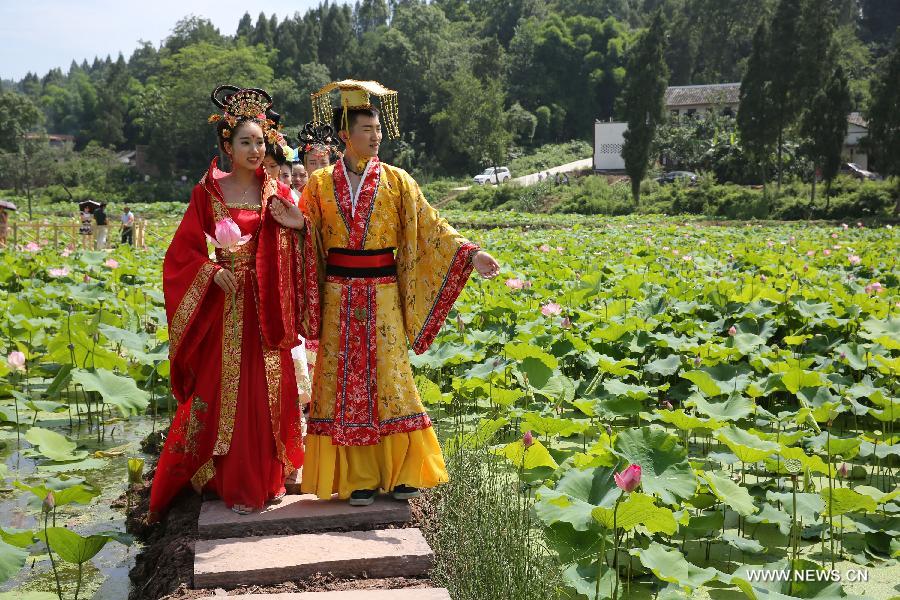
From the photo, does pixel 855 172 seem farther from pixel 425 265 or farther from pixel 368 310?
pixel 368 310

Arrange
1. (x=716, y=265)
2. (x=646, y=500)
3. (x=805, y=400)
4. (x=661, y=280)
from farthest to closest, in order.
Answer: (x=716, y=265)
(x=661, y=280)
(x=805, y=400)
(x=646, y=500)

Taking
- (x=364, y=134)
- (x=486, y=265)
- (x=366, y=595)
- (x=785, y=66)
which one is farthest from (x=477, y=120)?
(x=366, y=595)

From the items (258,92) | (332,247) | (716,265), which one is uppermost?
(258,92)

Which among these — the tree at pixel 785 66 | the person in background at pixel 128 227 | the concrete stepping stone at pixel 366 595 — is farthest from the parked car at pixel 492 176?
the concrete stepping stone at pixel 366 595

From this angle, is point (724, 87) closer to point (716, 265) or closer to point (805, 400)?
point (716, 265)

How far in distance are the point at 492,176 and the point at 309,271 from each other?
41384 mm

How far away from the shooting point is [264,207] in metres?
3.47

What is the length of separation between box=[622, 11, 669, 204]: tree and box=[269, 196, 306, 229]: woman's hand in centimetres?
2675

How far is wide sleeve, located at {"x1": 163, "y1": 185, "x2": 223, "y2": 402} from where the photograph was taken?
3.37 metres

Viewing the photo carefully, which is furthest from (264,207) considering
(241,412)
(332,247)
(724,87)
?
(724,87)

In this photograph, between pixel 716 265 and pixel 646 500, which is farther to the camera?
pixel 716 265

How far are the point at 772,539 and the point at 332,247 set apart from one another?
79.6 inches

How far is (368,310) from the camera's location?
338cm

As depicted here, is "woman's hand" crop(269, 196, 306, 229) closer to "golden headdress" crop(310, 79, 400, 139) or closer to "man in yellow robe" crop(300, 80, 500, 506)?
"man in yellow robe" crop(300, 80, 500, 506)
